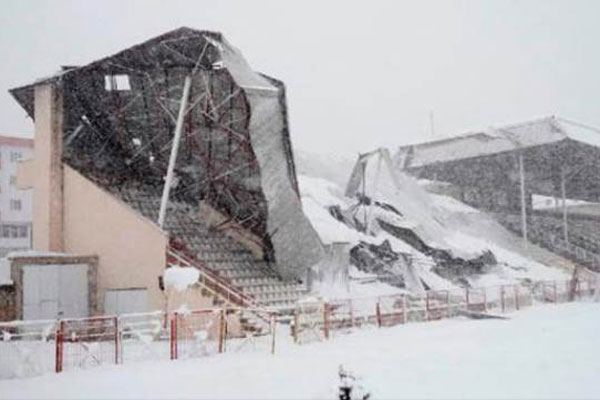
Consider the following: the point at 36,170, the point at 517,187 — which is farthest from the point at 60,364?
the point at 517,187

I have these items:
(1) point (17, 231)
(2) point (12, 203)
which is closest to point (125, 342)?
(1) point (17, 231)

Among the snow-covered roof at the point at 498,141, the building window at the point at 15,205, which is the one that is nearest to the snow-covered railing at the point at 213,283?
the snow-covered roof at the point at 498,141

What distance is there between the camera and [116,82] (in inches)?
937

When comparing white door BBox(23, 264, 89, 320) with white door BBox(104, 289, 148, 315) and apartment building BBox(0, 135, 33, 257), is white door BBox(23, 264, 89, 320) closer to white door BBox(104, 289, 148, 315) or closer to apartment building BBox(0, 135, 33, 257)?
white door BBox(104, 289, 148, 315)

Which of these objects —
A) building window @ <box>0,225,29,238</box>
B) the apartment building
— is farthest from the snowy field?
building window @ <box>0,225,29,238</box>

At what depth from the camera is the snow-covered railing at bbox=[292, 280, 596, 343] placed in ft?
58.7

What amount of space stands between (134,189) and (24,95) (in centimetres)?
524

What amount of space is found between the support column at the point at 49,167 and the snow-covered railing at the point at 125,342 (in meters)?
4.46

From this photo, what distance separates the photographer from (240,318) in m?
19.7

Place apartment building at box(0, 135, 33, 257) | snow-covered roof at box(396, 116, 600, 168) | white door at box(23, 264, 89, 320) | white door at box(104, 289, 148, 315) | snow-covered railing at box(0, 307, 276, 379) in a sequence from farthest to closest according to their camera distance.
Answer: apartment building at box(0, 135, 33, 257), snow-covered roof at box(396, 116, 600, 168), white door at box(104, 289, 148, 315), white door at box(23, 264, 89, 320), snow-covered railing at box(0, 307, 276, 379)

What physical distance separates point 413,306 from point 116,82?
13356 millimetres

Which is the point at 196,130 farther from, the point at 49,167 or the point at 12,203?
the point at 12,203

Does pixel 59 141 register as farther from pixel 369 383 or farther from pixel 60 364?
pixel 369 383

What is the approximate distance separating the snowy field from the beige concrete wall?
5805 millimetres
